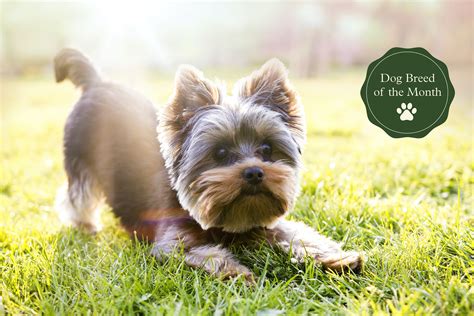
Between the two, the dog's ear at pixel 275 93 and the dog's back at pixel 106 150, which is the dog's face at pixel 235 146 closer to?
the dog's ear at pixel 275 93

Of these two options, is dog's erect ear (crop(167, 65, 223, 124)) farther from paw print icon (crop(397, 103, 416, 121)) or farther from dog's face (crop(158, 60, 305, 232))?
paw print icon (crop(397, 103, 416, 121))

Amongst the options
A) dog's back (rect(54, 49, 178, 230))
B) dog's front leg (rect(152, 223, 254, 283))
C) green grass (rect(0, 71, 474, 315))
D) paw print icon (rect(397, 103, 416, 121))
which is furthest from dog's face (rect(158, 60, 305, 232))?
paw print icon (rect(397, 103, 416, 121))

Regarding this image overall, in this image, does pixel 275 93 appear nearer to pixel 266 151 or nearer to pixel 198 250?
pixel 266 151

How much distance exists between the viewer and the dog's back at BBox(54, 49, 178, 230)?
15.4ft

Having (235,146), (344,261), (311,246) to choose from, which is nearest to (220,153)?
(235,146)

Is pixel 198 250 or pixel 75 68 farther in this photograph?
pixel 75 68

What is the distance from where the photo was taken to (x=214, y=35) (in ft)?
100

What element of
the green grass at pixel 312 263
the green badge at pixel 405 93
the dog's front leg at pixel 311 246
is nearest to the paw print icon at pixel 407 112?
the green badge at pixel 405 93

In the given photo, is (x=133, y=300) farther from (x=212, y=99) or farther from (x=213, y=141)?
(x=212, y=99)

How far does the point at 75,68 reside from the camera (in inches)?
217

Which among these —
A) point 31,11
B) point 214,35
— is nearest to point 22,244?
point 31,11

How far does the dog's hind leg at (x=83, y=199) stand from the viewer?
5.19m

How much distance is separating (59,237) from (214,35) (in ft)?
88.9

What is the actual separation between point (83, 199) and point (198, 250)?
6.27ft
